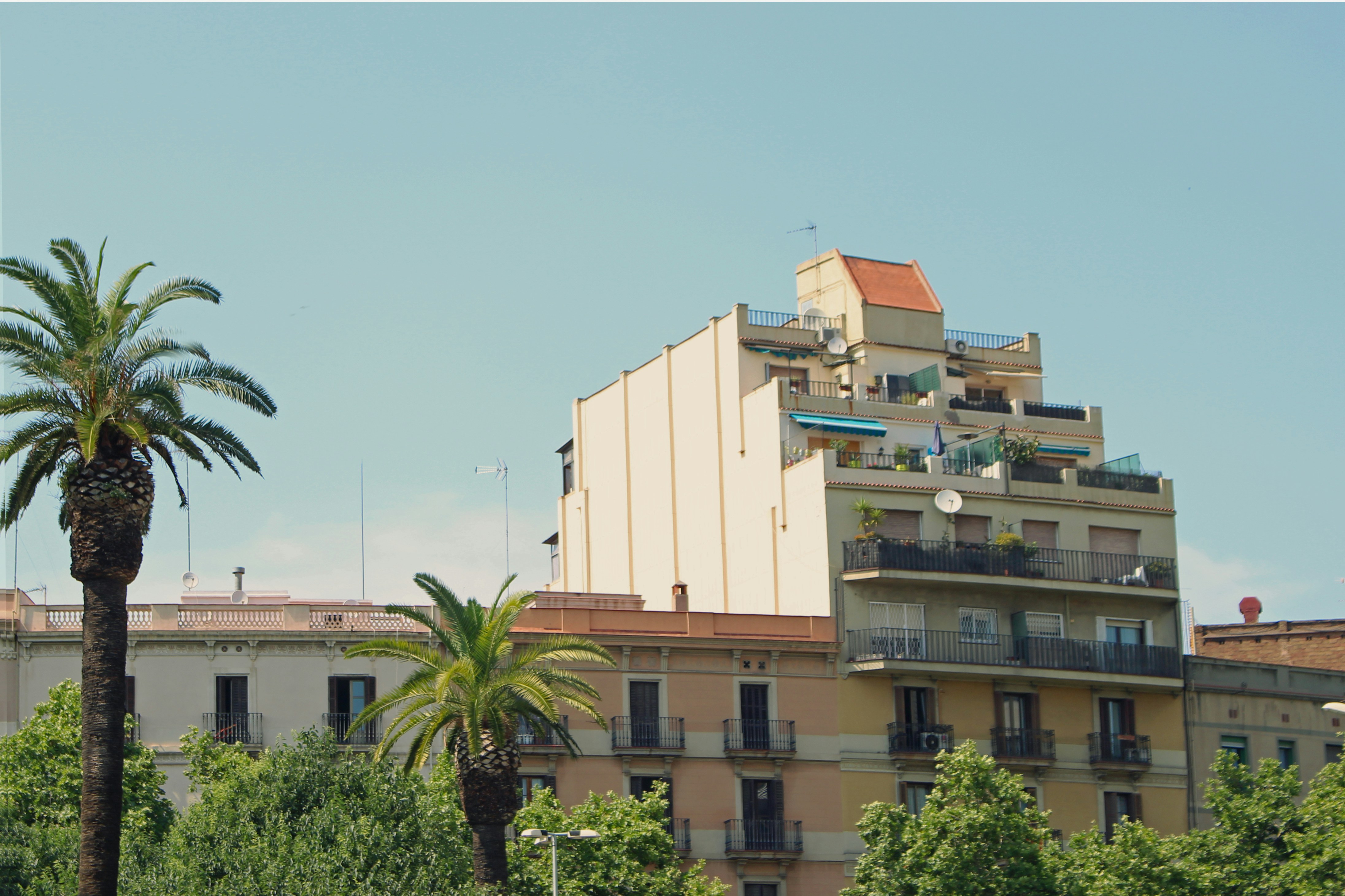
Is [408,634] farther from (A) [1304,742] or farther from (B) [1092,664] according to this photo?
(A) [1304,742]

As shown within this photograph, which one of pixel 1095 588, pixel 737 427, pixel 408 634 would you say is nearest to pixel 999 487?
pixel 1095 588

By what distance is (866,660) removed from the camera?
59.0 m

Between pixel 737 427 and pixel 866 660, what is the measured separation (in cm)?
990

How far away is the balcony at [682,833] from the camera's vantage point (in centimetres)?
5559

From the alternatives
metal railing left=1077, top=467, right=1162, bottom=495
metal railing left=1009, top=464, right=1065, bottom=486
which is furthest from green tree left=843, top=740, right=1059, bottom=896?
metal railing left=1077, top=467, right=1162, bottom=495

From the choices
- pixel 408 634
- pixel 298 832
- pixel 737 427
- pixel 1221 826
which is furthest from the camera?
pixel 737 427

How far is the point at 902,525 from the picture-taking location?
61.8 m

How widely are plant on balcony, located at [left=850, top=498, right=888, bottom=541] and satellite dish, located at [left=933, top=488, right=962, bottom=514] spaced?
202 centimetres

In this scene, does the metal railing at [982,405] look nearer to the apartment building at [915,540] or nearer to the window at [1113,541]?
the apartment building at [915,540]

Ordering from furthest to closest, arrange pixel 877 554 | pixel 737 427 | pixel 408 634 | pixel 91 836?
pixel 737 427, pixel 877 554, pixel 408 634, pixel 91 836

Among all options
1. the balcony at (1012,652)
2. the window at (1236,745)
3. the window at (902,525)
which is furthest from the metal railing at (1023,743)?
the window at (1236,745)

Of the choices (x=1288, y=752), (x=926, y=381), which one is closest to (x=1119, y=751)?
(x=1288, y=752)

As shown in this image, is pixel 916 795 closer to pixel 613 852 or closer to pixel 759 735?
pixel 759 735

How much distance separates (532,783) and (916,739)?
11697 mm
